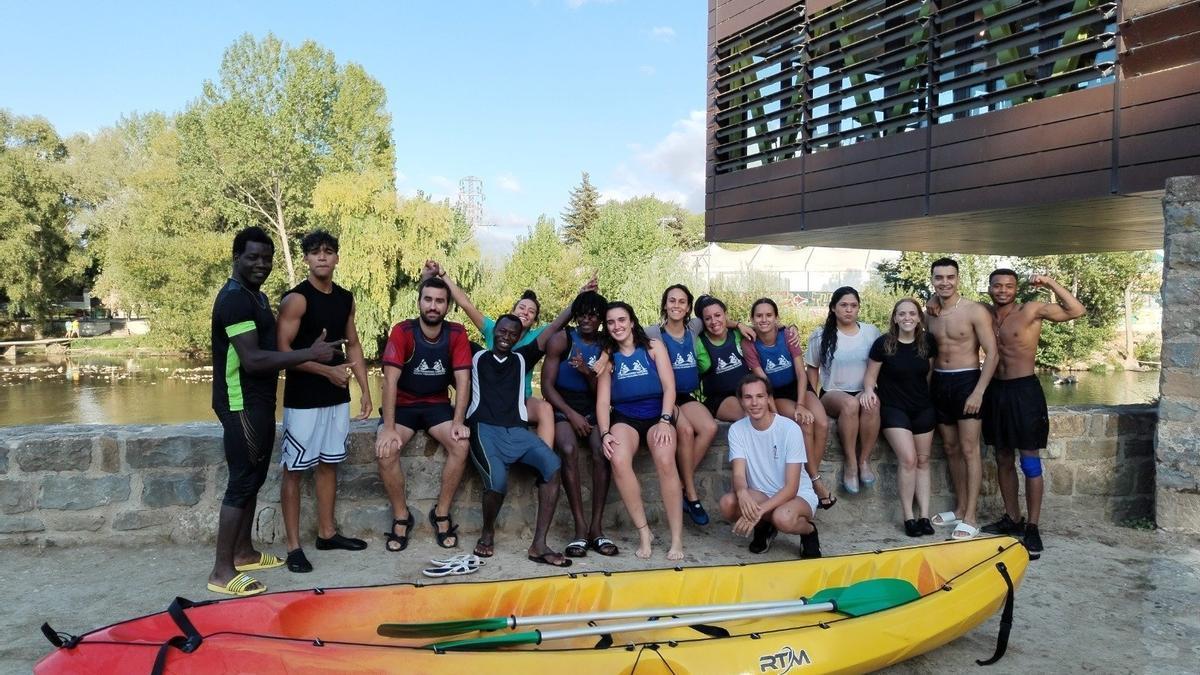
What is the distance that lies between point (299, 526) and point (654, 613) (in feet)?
7.83

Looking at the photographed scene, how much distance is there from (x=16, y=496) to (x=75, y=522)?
1.10 feet

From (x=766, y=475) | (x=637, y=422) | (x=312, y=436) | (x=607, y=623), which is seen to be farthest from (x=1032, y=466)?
(x=312, y=436)

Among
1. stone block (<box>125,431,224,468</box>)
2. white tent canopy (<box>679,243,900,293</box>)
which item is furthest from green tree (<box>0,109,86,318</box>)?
stone block (<box>125,431,224,468</box>)

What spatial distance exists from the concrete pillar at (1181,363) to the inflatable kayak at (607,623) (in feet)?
7.28

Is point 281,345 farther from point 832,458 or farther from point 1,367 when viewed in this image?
point 1,367

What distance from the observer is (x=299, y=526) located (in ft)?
15.1

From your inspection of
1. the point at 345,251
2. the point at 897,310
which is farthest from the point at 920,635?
the point at 345,251

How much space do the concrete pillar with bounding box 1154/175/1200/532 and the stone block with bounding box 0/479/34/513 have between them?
6760 mm

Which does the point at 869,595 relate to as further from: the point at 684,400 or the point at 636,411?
the point at 684,400

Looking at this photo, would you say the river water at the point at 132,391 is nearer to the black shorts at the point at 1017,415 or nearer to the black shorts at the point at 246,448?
the black shorts at the point at 246,448

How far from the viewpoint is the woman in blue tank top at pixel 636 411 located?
4.58 meters

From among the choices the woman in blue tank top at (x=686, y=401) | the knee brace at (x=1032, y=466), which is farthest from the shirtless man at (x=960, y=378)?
the woman in blue tank top at (x=686, y=401)

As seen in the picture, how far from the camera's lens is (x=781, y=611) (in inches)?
127

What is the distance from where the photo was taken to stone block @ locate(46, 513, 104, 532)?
456 centimetres
